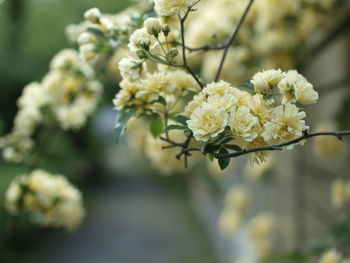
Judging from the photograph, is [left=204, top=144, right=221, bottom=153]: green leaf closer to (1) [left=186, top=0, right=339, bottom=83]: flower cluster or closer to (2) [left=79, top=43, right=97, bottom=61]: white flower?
(2) [left=79, top=43, right=97, bottom=61]: white flower

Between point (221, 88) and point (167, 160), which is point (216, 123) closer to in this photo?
point (221, 88)

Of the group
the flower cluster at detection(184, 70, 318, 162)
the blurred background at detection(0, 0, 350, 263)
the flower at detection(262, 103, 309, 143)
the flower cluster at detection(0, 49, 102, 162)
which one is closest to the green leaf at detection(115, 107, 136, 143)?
the flower cluster at detection(184, 70, 318, 162)

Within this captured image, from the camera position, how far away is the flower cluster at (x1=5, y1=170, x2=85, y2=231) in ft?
4.35

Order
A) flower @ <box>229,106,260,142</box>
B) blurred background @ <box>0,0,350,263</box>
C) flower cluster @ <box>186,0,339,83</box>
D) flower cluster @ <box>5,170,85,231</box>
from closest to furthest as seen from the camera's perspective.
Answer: flower @ <box>229,106,260,142</box>, flower cluster @ <box>5,170,85,231</box>, flower cluster @ <box>186,0,339,83</box>, blurred background @ <box>0,0,350,263</box>

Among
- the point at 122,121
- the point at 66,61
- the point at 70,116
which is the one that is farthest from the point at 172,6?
the point at 70,116

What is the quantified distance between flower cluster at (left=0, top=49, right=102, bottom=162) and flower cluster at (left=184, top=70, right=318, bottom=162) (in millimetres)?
759

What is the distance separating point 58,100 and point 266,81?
2.99 ft

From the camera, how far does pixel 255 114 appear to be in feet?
2.27

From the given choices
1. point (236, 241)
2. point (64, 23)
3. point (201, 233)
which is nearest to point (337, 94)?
point (236, 241)

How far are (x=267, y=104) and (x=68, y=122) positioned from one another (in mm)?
919

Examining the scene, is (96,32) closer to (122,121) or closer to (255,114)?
(122,121)

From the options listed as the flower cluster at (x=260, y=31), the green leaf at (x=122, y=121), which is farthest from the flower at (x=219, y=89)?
the flower cluster at (x=260, y=31)

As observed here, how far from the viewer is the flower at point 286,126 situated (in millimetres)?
659

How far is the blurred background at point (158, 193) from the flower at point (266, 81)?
2.79 feet
